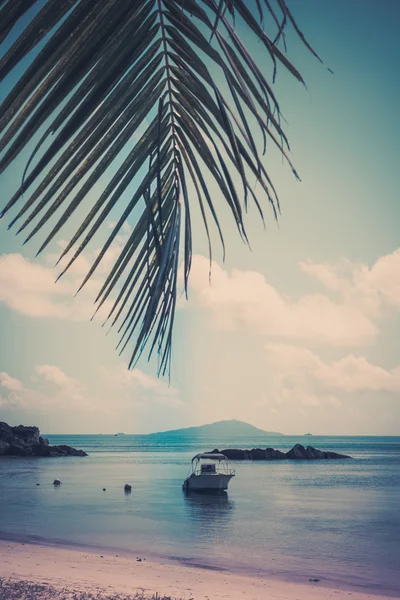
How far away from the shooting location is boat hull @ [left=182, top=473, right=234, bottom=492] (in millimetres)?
37250

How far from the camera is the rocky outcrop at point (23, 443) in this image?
75.8 meters

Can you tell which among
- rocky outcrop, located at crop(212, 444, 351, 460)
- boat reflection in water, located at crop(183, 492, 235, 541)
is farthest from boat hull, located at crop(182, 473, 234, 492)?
rocky outcrop, located at crop(212, 444, 351, 460)

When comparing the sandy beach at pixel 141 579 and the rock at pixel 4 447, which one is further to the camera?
the rock at pixel 4 447

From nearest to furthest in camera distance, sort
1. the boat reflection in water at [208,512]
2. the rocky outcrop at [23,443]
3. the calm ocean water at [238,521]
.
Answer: the calm ocean water at [238,521] → the boat reflection in water at [208,512] → the rocky outcrop at [23,443]

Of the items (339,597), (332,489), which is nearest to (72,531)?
(339,597)

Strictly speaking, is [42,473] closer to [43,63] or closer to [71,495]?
[71,495]

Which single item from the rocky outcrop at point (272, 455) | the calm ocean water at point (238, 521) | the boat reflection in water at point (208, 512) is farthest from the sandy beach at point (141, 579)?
the rocky outcrop at point (272, 455)

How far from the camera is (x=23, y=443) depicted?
7694cm

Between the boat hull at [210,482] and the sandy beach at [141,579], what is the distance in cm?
1873

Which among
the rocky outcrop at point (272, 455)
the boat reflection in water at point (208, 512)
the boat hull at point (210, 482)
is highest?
the boat hull at point (210, 482)

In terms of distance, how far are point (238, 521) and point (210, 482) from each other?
8700mm

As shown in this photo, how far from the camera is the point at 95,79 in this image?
90cm

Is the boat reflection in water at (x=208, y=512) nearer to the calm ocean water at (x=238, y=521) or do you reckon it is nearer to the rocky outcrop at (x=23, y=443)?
the calm ocean water at (x=238, y=521)

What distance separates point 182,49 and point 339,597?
1615cm
